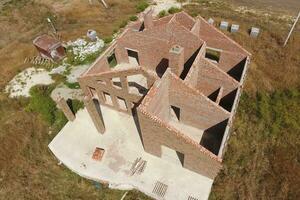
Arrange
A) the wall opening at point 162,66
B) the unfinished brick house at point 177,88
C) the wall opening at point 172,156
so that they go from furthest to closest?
the wall opening at point 162,66 → the wall opening at point 172,156 → the unfinished brick house at point 177,88

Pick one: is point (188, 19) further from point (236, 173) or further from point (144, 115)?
point (236, 173)

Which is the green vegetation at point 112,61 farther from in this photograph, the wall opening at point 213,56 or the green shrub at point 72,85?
the wall opening at point 213,56

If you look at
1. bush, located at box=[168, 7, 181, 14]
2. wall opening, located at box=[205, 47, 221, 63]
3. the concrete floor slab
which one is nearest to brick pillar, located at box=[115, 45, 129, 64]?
the concrete floor slab

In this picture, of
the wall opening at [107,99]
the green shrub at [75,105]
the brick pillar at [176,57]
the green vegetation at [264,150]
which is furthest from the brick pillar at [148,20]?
the green vegetation at [264,150]

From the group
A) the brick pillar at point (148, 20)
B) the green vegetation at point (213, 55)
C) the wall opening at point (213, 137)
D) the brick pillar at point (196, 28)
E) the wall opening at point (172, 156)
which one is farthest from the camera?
the green vegetation at point (213, 55)

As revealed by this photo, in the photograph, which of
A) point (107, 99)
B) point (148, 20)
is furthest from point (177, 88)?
point (148, 20)

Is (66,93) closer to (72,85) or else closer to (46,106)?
(72,85)

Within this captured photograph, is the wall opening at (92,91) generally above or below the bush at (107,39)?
below
